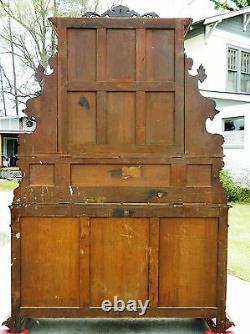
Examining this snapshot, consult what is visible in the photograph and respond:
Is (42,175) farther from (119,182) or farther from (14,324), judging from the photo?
(14,324)

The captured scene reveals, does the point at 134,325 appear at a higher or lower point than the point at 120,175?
lower

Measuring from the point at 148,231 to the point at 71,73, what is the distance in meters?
1.29

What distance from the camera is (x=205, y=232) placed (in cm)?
288

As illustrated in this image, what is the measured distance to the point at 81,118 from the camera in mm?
2879

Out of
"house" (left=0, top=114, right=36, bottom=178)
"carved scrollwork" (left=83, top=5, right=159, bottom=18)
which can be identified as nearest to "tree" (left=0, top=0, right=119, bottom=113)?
"house" (left=0, top=114, right=36, bottom=178)

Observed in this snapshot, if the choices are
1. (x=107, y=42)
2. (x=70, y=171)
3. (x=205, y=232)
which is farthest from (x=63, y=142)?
(x=205, y=232)

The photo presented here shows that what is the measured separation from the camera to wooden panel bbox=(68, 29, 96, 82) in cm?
286

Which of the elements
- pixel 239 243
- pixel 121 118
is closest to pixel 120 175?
pixel 121 118

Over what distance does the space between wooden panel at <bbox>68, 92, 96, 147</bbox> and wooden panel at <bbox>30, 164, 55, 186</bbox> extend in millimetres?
251

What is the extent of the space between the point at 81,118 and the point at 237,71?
35.7ft

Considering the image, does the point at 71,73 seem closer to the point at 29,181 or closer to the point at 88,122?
the point at 88,122

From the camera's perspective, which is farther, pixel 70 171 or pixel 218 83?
pixel 218 83

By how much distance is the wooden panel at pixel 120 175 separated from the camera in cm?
287

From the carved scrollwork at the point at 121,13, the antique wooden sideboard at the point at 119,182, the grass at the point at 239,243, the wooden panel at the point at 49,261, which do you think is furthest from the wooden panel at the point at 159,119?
the grass at the point at 239,243
